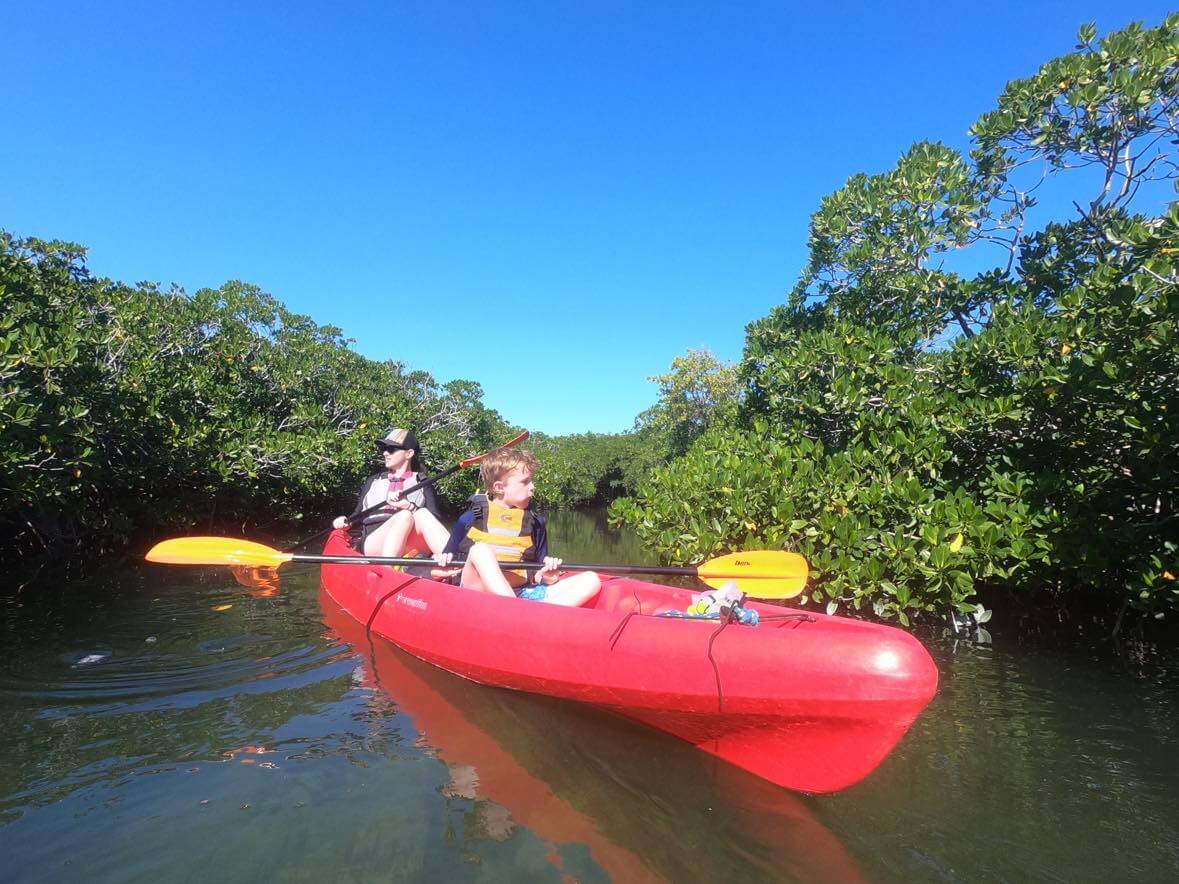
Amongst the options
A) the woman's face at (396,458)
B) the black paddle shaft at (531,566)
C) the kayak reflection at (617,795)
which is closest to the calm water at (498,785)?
the kayak reflection at (617,795)

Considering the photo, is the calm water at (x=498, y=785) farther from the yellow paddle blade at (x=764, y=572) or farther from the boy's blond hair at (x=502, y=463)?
the boy's blond hair at (x=502, y=463)

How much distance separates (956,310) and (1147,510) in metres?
2.87

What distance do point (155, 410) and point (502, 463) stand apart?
6.43 metres

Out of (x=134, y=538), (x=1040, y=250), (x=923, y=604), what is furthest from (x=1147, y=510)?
(x=134, y=538)

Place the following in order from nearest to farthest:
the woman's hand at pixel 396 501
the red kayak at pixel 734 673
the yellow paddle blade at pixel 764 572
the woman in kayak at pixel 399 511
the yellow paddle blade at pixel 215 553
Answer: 1. the red kayak at pixel 734 673
2. the yellow paddle blade at pixel 764 572
3. the yellow paddle blade at pixel 215 553
4. the woman in kayak at pixel 399 511
5. the woman's hand at pixel 396 501

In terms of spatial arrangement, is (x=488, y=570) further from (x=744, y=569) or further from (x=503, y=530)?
(x=744, y=569)

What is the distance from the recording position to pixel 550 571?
156 inches

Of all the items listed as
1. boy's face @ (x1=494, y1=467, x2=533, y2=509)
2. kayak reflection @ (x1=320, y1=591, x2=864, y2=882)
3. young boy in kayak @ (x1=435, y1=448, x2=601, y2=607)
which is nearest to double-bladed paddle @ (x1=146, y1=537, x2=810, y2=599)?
young boy in kayak @ (x1=435, y1=448, x2=601, y2=607)

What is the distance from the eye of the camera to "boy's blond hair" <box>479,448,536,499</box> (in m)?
3.78

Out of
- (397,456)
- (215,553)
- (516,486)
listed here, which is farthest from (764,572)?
(215,553)

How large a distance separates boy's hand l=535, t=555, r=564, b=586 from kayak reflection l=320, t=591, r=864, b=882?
746 mm

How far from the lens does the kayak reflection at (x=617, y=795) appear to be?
2.27m

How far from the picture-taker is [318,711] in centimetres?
355

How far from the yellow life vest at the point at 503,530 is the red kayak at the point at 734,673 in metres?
0.39
